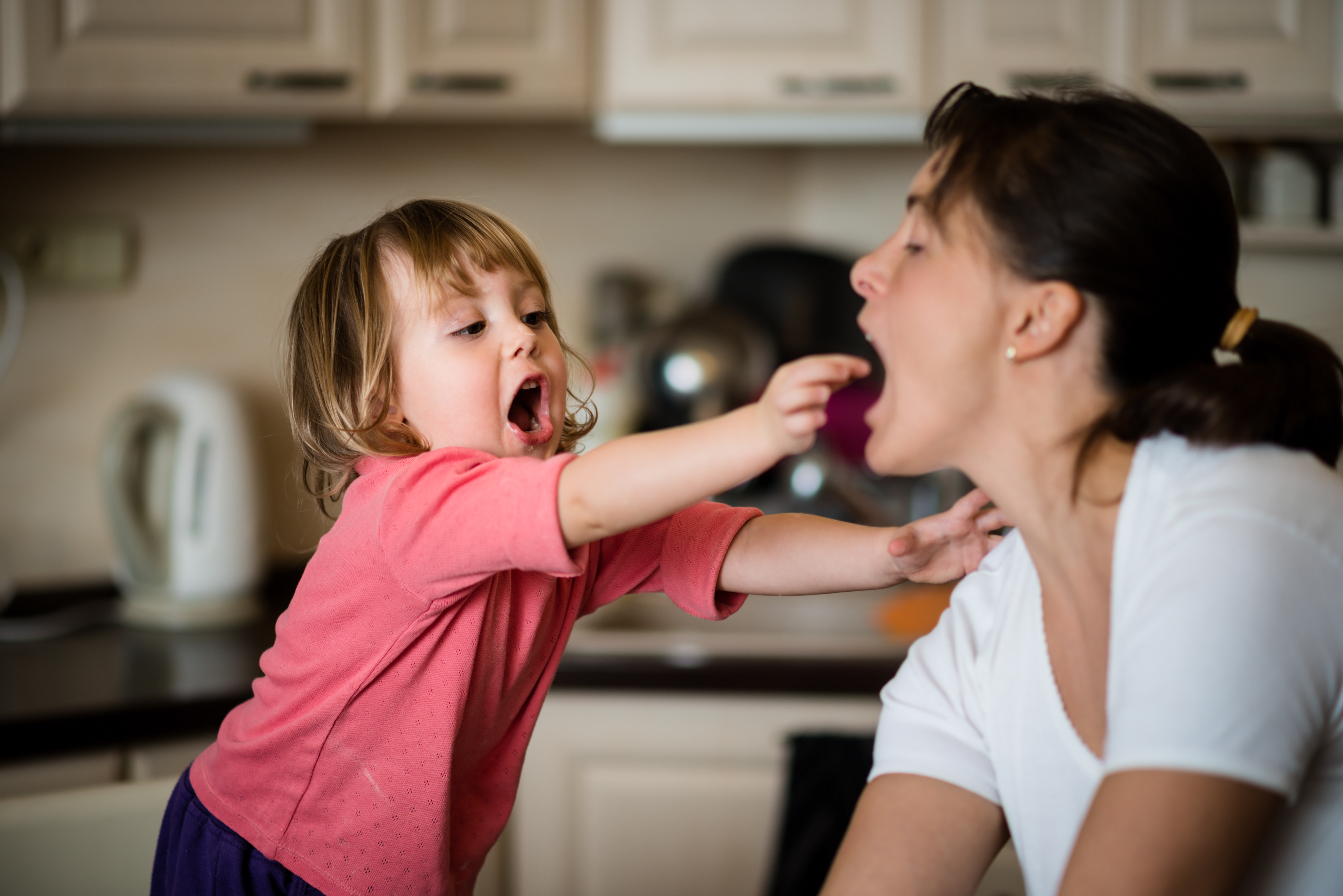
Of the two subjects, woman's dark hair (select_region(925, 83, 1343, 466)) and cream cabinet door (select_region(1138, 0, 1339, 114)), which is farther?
cream cabinet door (select_region(1138, 0, 1339, 114))

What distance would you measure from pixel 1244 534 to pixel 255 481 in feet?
Result: 5.72

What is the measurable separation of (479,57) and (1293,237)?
161cm

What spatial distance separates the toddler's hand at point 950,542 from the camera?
0.95m

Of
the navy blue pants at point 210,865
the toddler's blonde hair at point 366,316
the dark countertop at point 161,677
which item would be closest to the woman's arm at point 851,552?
the toddler's blonde hair at point 366,316

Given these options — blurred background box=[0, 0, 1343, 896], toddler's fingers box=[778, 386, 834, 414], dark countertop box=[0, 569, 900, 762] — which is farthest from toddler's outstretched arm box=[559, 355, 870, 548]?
dark countertop box=[0, 569, 900, 762]

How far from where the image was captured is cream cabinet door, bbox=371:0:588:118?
6.50 ft

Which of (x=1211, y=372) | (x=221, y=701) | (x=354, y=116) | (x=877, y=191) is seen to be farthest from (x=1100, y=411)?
(x=877, y=191)

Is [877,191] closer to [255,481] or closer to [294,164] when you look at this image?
[294,164]

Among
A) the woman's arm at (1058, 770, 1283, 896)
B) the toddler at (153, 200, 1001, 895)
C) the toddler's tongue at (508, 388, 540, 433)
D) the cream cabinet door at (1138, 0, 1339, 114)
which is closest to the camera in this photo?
the woman's arm at (1058, 770, 1283, 896)

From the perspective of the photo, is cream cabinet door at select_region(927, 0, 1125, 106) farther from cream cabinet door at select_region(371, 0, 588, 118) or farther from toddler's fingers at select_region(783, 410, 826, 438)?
toddler's fingers at select_region(783, 410, 826, 438)

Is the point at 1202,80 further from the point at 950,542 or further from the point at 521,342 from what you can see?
the point at 521,342

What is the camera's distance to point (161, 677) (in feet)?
5.77

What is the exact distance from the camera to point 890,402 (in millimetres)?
858

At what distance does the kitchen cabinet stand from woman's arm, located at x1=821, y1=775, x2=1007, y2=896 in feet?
4.80
